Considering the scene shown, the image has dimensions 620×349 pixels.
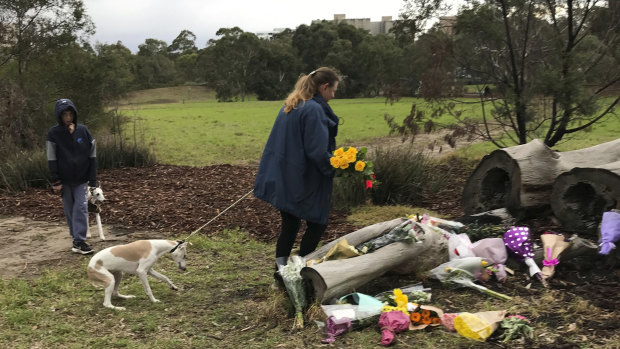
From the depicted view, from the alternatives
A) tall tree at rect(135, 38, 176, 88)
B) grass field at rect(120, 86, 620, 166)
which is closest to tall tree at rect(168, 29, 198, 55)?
tall tree at rect(135, 38, 176, 88)

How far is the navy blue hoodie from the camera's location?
21.5ft

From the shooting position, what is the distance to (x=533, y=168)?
6.65 metres

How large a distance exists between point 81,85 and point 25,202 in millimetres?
12059

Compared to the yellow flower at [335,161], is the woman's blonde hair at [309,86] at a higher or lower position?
higher

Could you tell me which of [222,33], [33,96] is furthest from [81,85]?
[222,33]

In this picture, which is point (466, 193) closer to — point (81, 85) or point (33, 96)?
point (33, 96)

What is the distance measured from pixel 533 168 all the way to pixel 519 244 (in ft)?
5.41

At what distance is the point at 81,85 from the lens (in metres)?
21.1

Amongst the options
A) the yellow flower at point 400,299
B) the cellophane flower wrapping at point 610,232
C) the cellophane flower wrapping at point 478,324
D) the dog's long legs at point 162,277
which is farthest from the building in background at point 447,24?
the cellophane flower wrapping at point 478,324

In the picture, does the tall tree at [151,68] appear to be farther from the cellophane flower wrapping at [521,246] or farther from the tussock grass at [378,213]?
the cellophane flower wrapping at [521,246]

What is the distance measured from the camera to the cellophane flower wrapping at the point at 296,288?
450 cm

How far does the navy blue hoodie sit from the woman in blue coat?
2.89 m

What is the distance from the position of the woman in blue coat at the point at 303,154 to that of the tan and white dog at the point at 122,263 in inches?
44.7

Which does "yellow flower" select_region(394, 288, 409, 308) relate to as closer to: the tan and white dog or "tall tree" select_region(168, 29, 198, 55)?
the tan and white dog
